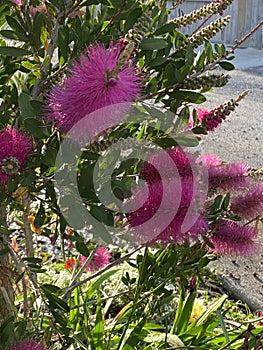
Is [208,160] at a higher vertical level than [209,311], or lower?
higher

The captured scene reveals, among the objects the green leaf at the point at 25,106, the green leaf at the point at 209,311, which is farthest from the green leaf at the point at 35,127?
the green leaf at the point at 209,311

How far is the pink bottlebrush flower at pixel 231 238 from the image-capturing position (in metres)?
1.10

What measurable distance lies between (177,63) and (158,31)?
0.22 ft

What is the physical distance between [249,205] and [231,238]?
2.5 inches

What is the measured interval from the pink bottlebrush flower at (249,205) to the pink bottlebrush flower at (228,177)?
29 mm

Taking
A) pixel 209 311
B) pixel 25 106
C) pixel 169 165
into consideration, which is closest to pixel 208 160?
pixel 169 165

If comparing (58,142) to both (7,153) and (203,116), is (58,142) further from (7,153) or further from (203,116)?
(203,116)

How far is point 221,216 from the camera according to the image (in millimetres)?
1086

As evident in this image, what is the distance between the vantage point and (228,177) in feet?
3.56

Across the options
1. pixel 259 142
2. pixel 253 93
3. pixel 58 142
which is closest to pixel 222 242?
pixel 58 142

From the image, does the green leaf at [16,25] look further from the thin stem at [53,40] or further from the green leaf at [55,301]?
the green leaf at [55,301]

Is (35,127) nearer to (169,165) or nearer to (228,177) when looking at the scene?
(169,165)

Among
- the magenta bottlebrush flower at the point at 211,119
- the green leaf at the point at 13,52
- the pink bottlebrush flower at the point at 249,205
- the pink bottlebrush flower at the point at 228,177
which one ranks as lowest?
the pink bottlebrush flower at the point at 249,205

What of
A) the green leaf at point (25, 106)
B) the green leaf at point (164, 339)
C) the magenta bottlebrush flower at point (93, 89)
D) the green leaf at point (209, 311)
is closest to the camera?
the magenta bottlebrush flower at point (93, 89)
